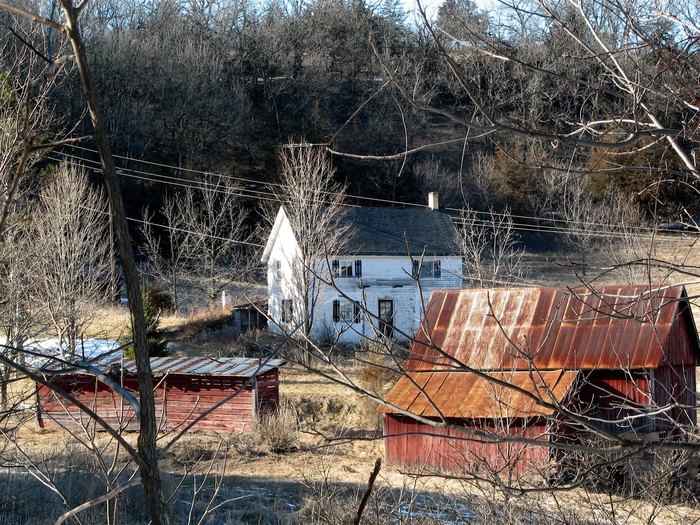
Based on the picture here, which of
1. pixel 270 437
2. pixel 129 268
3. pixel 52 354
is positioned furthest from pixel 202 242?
pixel 129 268

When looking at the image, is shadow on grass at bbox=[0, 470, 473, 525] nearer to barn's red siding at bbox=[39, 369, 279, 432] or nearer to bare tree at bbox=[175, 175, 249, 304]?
barn's red siding at bbox=[39, 369, 279, 432]

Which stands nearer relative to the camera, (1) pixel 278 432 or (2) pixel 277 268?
(1) pixel 278 432

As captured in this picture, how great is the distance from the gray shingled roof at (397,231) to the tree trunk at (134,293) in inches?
1336

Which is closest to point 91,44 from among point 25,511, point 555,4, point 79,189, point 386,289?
point 79,189

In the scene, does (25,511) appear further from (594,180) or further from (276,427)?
(594,180)

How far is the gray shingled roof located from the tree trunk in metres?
33.9

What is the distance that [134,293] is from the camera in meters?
2.37

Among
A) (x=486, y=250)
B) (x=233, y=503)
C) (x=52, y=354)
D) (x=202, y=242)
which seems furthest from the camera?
(x=486, y=250)

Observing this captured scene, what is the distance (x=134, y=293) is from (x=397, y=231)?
123 feet

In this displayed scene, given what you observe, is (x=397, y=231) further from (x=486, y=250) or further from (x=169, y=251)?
(x=169, y=251)

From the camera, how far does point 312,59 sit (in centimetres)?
5475

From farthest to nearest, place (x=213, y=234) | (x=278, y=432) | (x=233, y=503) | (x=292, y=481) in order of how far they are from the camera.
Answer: (x=213, y=234) < (x=278, y=432) < (x=292, y=481) < (x=233, y=503)

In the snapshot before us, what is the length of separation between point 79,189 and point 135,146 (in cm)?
1967

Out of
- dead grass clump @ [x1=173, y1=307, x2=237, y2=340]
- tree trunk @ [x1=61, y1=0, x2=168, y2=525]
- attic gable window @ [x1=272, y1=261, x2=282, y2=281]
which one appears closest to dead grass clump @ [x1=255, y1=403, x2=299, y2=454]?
dead grass clump @ [x1=173, y1=307, x2=237, y2=340]
